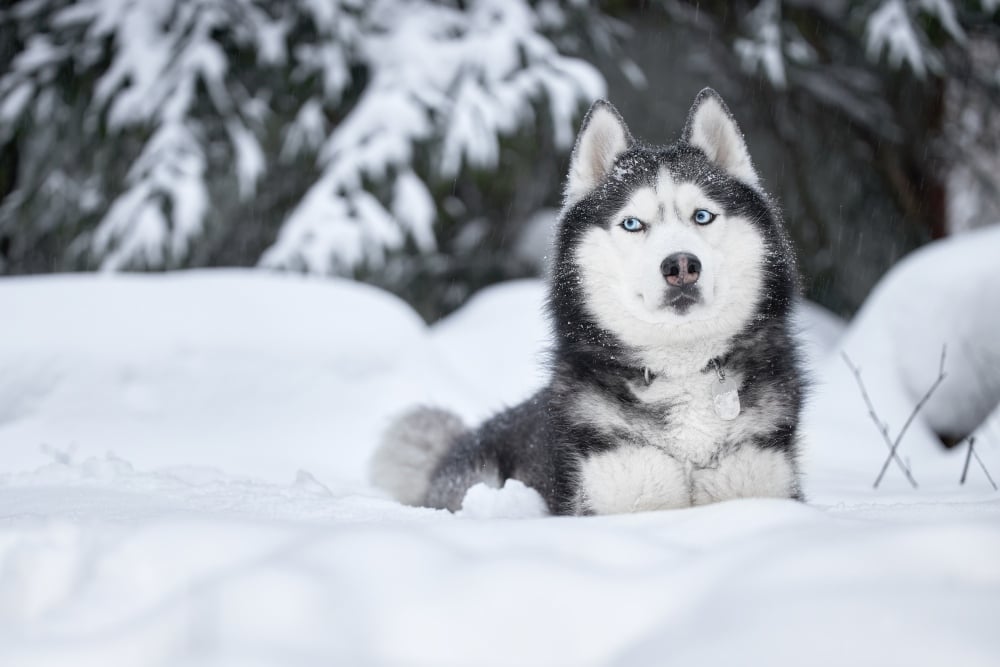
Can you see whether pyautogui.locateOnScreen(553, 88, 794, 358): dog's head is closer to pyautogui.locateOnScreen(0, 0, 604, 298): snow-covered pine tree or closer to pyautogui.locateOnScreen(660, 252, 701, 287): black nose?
pyautogui.locateOnScreen(660, 252, 701, 287): black nose

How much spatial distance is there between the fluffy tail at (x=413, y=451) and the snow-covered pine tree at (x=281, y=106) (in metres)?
3.22

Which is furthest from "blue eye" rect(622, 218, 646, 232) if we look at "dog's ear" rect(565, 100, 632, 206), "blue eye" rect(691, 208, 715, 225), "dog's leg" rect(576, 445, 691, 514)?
"dog's leg" rect(576, 445, 691, 514)

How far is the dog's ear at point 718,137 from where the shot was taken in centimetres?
270

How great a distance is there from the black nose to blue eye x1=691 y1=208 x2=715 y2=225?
0.80 ft

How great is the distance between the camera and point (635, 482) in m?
2.26

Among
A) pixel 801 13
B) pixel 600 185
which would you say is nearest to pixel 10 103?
pixel 600 185

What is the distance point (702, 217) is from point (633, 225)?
0.68ft

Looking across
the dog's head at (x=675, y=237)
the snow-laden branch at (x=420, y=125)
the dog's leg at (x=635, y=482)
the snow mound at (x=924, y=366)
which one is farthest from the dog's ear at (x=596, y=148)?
the snow-laden branch at (x=420, y=125)

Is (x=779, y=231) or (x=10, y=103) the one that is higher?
(x=779, y=231)

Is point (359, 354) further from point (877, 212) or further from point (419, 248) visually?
point (877, 212)

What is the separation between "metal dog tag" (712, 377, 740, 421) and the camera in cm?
228

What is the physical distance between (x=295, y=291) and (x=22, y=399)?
1.75m

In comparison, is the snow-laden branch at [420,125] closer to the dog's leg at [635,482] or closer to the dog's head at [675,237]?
the dog's head at [675,237]

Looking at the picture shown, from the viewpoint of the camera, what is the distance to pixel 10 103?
7066mm
